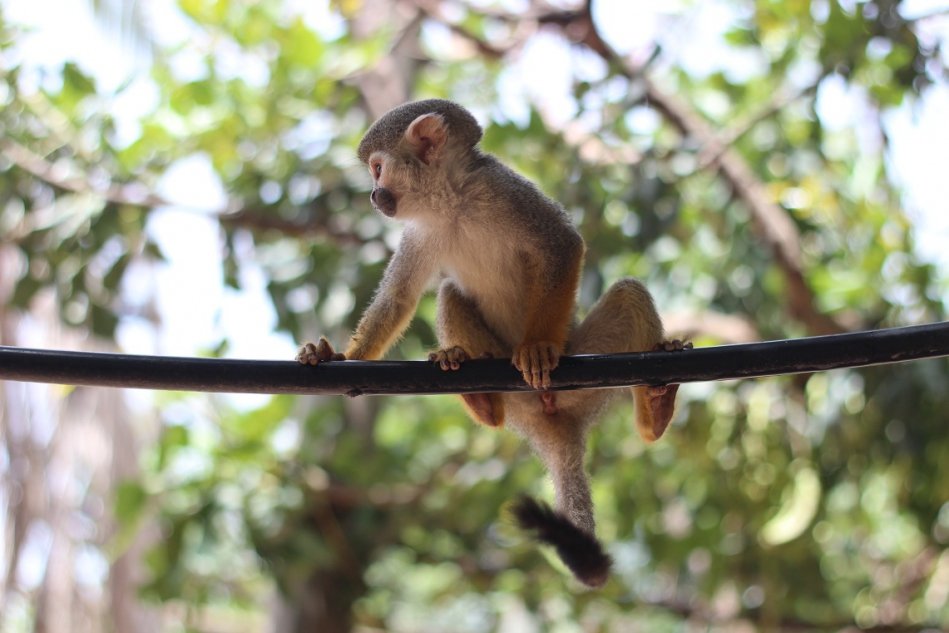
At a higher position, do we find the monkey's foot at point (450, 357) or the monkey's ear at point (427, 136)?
the monkey's ear at point (427, 136)

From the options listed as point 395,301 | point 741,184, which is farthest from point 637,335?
point 741,184

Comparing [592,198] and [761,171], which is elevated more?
[761,171]

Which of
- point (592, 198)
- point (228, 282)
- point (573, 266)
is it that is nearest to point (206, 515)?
point (228, 282)

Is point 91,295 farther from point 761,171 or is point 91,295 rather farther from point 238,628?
point 238,628

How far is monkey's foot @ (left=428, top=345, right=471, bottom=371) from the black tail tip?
1.43ft

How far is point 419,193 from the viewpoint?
11.2 ft

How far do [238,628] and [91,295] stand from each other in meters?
7.37

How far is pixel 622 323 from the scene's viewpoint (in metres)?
3.24

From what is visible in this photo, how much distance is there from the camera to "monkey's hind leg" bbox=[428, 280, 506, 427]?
329 cm

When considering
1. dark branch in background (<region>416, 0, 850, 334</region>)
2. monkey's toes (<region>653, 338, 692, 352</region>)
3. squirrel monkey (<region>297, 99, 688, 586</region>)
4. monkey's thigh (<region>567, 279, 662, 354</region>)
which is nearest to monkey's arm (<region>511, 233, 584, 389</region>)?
squirrel monkey (<region>297, 99, 688, 586</region>)

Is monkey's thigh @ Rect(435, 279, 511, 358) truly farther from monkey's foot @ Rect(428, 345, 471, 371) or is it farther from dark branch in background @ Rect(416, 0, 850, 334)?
dark branch in background @ Rect(416, 0, 850, 334)

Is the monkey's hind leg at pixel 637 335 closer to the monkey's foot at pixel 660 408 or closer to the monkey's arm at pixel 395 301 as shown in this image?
the monkey's foot at pixel 660 408

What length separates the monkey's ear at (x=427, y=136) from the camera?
3.37 meters

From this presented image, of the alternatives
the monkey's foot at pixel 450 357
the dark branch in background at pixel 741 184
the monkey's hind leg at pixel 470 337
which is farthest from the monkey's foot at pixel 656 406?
the dark branch in background at pixel 741 184
